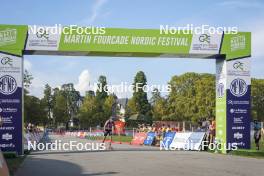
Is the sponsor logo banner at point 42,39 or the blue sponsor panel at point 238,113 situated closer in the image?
the sponsor logo banner at point 42,39

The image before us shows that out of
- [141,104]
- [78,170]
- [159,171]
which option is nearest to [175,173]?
[159,171]

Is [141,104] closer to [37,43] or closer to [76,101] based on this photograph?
[76,101]

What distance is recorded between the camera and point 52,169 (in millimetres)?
13656

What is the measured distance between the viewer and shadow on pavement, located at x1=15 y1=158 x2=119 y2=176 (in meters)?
12.5

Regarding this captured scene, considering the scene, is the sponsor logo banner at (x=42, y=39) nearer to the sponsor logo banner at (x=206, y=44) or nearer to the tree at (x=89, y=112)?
the sponsor logo banner at (x=206, y=44)

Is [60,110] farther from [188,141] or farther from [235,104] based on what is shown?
[235,104]

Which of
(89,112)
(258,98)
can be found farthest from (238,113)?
(89,112)

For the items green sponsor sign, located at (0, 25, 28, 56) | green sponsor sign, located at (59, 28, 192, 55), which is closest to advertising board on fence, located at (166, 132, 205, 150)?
green sponsor sign, located at (59, 28, 192, 55)

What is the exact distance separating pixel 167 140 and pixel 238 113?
22.0ft

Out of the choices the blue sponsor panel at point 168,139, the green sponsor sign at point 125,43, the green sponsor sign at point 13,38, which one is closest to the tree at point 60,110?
the blue sponsor panel at point 168,139

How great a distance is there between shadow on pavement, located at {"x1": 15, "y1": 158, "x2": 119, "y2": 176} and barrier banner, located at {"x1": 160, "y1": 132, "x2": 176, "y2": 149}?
12.0 meters

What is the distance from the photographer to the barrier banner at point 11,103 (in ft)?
66.1

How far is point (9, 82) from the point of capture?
66.6 feet

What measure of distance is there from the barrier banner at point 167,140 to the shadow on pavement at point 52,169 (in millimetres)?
11966
